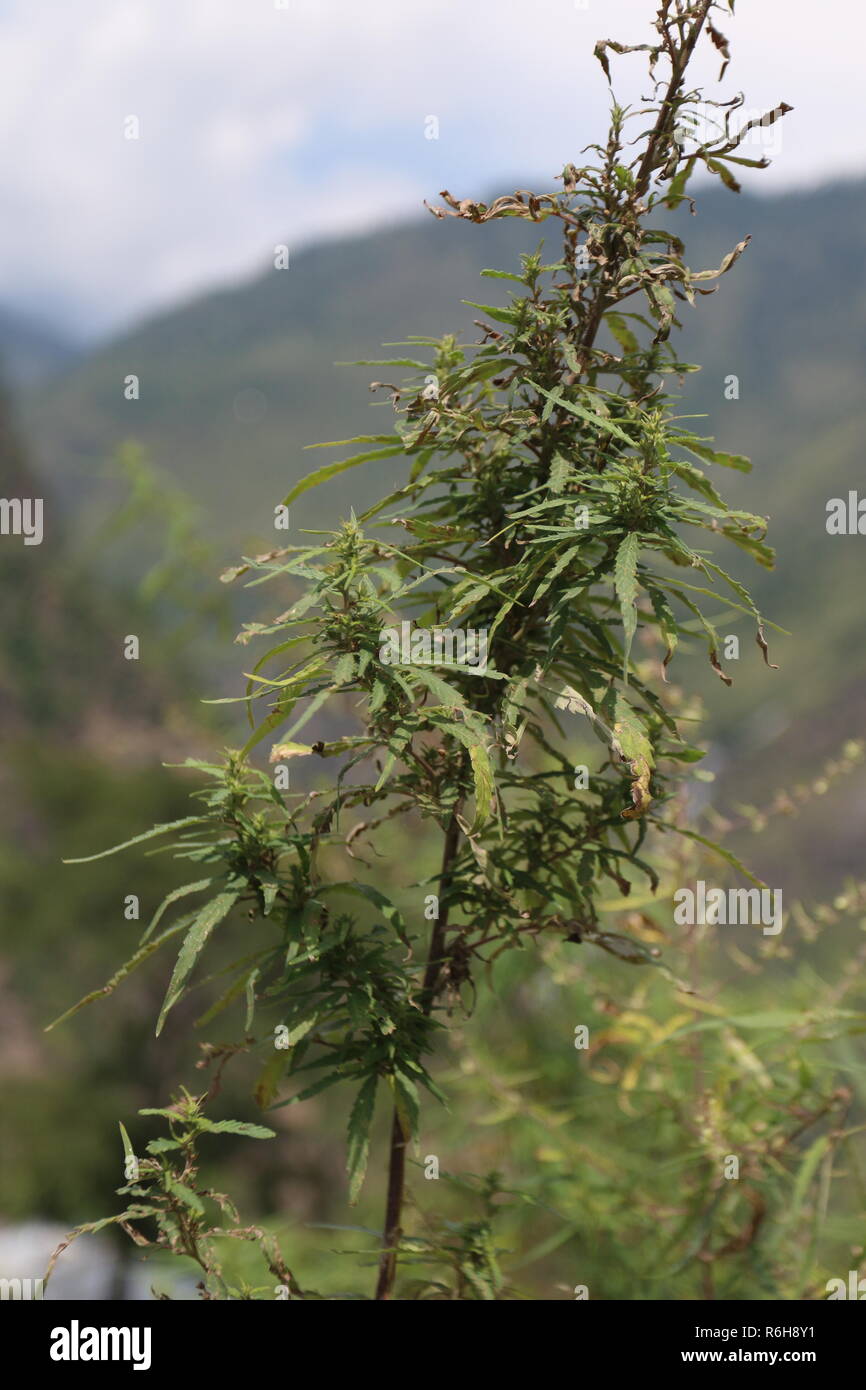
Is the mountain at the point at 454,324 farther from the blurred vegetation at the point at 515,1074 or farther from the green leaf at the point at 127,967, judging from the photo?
the green leaf at the point at 127,967

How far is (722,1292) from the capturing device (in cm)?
202

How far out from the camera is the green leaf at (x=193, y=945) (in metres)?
1.13

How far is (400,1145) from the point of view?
4.62 feet

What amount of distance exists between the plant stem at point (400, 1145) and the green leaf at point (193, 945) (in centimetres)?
29

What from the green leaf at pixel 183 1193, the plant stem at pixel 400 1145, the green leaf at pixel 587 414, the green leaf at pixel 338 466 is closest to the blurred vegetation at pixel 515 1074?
the plant stem at pixel 400 1145

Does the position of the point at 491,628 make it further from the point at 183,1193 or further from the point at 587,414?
the point at 183,1193

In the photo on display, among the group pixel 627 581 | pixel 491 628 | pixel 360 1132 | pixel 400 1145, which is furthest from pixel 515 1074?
pixel 627 581

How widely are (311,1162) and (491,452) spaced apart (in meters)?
8.49

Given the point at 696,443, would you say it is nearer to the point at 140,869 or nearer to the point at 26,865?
the point at 140,869

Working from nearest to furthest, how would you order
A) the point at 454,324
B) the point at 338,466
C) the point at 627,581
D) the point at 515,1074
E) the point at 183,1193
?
the point at 627,581
the point at 183,1193
the point at 338,466
the point at 515,1074
the point at 454,324

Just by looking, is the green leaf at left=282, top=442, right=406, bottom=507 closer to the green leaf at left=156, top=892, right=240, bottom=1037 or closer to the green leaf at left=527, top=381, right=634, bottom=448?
the green leaf at left=527, top=381, right=634, bottom=448

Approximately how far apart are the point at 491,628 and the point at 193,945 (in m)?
0.47

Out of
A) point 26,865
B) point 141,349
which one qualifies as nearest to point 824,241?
point 141,349

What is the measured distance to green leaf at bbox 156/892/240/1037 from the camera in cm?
113
